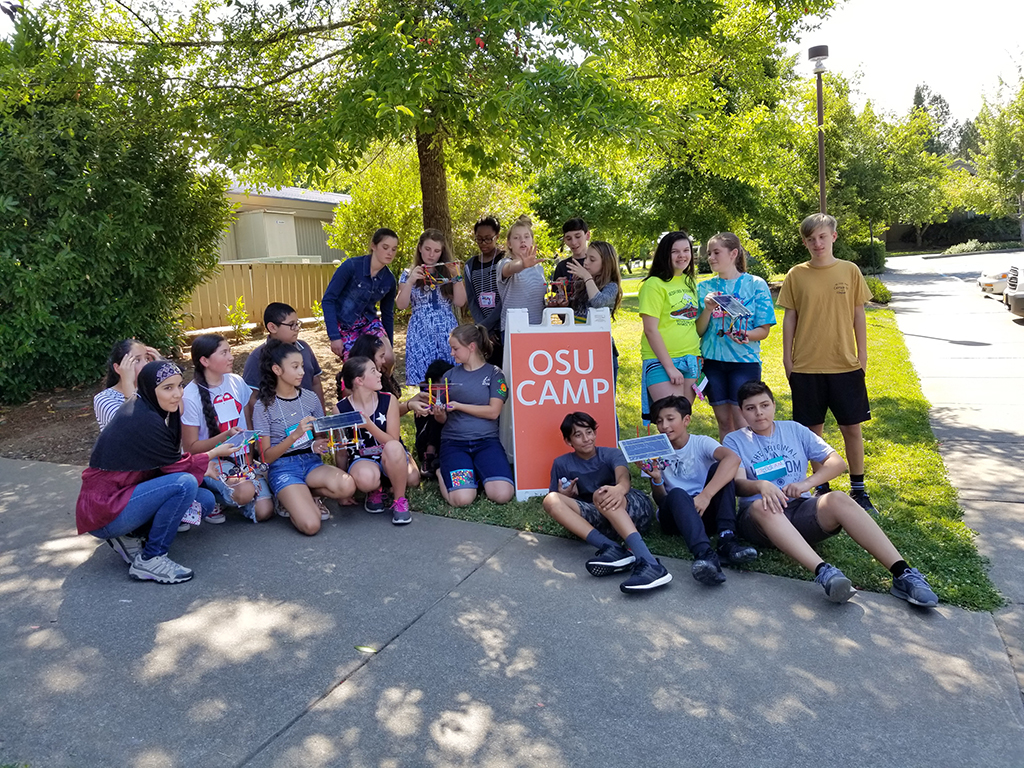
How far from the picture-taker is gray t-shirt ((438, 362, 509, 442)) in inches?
208

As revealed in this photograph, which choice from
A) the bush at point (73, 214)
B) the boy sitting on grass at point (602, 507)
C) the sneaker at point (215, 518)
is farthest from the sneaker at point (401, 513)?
the bush at point (73, 214)

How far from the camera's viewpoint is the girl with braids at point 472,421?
203 inches

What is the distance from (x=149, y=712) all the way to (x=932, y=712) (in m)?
2.91

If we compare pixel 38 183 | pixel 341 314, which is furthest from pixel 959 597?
pixel 38 183

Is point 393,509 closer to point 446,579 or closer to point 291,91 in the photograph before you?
point 446,579

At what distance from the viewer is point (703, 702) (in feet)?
9.52

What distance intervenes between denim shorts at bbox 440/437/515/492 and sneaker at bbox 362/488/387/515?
447 millimetres

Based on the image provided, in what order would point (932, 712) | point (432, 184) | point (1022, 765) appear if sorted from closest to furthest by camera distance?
1. point (1022, 765)
2. point (932, 712)
3. point (432, 184)

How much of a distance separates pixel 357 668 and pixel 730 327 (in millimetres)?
3202

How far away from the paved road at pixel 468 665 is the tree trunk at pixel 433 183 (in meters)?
5.01

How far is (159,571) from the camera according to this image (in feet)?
13.1

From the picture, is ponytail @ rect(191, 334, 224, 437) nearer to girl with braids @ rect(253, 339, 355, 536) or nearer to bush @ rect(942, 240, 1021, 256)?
girl with braids @ rect(253, 339, 355, 536)

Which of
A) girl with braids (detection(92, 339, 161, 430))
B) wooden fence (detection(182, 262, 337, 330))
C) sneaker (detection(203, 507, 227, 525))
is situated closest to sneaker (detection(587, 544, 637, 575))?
sneaker (detection(203, 507, 227, 525))

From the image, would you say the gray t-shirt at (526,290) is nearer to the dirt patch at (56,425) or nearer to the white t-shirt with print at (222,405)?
the white t-shirt with print at (222,405)
